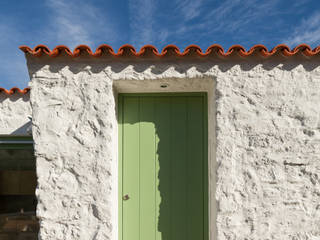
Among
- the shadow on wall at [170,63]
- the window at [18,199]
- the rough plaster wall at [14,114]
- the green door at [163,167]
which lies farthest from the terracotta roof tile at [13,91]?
the green door at [163,167]

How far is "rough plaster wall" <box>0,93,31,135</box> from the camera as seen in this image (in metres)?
3.05

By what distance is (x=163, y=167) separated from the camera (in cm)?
234

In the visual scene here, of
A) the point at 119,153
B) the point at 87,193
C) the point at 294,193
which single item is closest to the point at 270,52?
the point at 294,193

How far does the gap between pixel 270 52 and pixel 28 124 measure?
3475mm

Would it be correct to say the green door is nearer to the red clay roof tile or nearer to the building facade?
the building facade

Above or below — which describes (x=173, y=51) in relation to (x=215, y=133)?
above

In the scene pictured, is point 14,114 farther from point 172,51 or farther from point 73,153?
point 172,51

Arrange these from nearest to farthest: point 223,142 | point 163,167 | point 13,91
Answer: point 223,142 < point 163,167 < point 13,91

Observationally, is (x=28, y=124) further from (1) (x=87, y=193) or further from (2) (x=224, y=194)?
(2) (x=224, y=194)

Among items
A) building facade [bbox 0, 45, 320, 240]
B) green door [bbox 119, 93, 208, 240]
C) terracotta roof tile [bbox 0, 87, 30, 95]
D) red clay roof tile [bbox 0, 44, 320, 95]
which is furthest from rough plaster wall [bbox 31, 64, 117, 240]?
terracotta roof tile [bbox 0, 87, 30, 95]

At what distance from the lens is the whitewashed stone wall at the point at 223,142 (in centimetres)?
194

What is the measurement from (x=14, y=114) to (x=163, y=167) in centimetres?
256

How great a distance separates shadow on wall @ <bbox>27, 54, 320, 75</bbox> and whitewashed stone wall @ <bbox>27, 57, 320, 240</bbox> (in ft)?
0.03

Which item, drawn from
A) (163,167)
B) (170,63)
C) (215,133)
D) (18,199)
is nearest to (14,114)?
(18,199)
